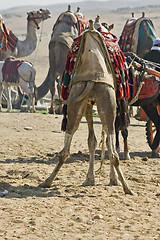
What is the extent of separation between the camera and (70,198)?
18.8ft

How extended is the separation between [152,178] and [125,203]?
1526 mm

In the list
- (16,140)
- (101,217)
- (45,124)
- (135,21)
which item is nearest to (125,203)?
(101,217)

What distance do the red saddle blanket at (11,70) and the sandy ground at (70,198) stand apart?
5283 millimetres

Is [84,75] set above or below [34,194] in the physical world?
above

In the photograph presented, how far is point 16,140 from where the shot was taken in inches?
373

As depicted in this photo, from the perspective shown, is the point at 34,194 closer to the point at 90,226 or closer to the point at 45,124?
the point at 90,226

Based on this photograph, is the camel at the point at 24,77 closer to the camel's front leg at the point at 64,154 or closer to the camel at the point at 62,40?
the camel at the point at 62,40

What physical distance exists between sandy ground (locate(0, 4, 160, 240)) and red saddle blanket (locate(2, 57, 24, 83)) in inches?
208

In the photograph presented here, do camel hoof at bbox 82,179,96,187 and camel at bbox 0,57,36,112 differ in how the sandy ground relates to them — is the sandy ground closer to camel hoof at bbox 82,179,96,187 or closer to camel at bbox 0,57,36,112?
camel hoof at bbox 82,179,96,187

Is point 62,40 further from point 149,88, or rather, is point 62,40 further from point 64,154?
point 64,154

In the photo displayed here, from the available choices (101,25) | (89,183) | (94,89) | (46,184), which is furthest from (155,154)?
(94,89)

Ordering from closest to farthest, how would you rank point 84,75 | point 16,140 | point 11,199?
point 11,199
point 84,75
point 16,140

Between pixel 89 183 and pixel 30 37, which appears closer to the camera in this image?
pixel 89 183

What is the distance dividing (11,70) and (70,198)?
9.86m
